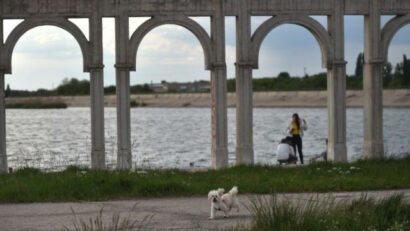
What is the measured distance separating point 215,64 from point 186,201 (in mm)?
7160

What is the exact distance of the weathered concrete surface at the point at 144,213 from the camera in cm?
1146

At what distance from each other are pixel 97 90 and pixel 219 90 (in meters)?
3.31

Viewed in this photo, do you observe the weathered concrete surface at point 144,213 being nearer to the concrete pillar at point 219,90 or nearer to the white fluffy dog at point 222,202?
the white fluffy dog at point 222,202

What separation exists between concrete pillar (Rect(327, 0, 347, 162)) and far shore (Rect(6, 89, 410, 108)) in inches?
2947

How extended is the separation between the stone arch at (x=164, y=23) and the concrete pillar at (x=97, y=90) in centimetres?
86

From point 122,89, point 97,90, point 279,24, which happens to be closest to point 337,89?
point 279,24

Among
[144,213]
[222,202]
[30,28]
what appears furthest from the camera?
[30,28]

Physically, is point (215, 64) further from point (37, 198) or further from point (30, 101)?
point (30, 101)

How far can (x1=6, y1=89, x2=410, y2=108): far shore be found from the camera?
3942 inches

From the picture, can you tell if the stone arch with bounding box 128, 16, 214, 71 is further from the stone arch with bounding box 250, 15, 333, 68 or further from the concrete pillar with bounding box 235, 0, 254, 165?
the stone arch with bounding box 250, 15, 333, 68

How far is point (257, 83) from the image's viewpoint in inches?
4815

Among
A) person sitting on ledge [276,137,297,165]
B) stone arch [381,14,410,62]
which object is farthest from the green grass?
person sitting on ledge [276,137,297,165]

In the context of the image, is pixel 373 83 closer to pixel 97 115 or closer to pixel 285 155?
pixel 285 155

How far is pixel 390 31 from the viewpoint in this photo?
21.1 meters
